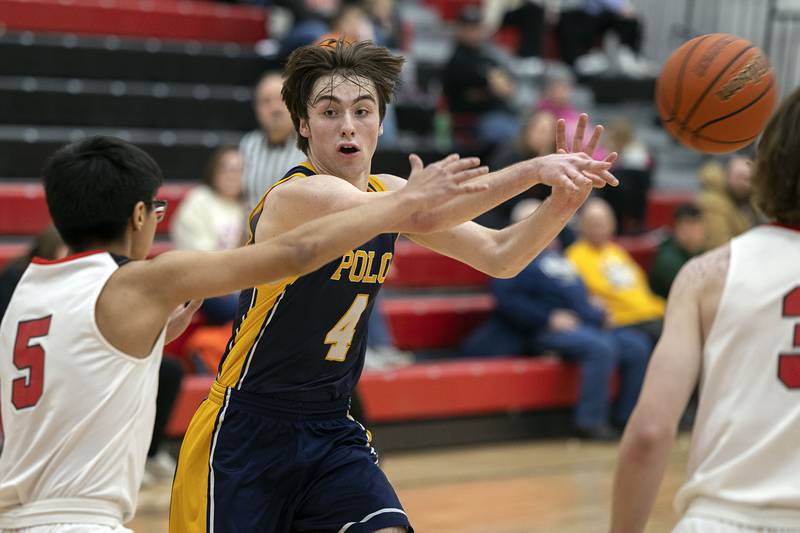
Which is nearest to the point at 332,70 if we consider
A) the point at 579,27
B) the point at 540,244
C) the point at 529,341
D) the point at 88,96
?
the point at 540,244

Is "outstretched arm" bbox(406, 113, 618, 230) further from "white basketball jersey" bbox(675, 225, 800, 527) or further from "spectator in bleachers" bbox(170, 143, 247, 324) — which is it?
"spectator in bleachers" bbox(170, 143, 247, 324)

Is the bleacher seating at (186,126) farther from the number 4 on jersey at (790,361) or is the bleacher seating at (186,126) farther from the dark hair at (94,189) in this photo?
Result: the number 4 on jersey at (790,361)

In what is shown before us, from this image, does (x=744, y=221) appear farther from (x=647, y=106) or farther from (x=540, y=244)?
(x=540, y=244)

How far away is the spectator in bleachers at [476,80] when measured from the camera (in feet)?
32.8

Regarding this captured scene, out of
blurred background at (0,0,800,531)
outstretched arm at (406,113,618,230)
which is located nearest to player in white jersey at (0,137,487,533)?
outstretched arm at (406,113,618,230)

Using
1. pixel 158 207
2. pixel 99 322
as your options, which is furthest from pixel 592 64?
pixel 99 322

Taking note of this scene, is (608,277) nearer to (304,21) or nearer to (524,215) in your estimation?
(524,215)

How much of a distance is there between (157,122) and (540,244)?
6545 mm

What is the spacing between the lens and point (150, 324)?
9.09 ft

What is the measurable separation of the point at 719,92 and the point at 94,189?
1.93m

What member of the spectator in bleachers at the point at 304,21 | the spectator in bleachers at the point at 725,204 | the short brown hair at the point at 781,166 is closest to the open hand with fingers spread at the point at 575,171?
the short brown hair at the point at 781,166

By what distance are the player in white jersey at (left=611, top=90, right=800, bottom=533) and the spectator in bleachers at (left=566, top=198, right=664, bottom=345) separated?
598cm

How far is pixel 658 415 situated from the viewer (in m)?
2.41

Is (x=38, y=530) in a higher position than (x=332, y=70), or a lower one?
lower
